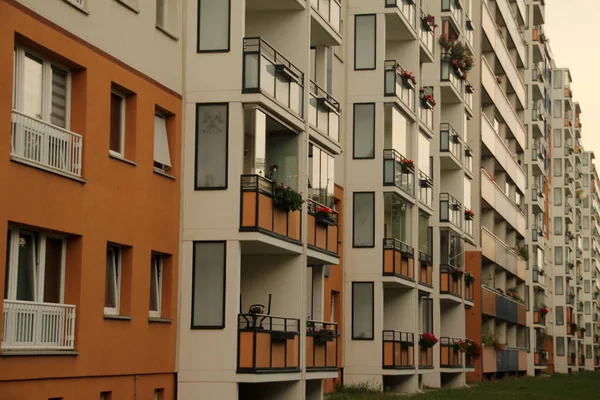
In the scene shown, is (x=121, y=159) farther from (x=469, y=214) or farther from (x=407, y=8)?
(x=469, y=214)

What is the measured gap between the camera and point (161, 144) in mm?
25781

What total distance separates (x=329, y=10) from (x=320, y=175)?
491 centimetres

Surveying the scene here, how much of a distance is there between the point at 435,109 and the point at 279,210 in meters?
25.1

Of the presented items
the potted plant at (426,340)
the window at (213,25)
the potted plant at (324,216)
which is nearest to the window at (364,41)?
the potted plant at (324,216)

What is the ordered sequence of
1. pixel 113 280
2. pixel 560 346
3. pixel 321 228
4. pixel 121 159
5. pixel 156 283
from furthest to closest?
pixel 560 346 < pixel 321 228 < pixel 156 283 < pixel 113 280 < pixel 121 159

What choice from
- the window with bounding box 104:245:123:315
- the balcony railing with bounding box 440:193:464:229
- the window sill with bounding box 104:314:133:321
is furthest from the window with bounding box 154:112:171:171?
the balcony railing with bounding box 440:193:464:229

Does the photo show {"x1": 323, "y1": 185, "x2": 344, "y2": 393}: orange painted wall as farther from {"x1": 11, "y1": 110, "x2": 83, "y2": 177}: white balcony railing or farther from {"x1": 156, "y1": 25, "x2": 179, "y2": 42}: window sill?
{"x1": 11, "y1": 110, "x2": 83, "y2": 177}: white balcony railing

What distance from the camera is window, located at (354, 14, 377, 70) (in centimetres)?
4031

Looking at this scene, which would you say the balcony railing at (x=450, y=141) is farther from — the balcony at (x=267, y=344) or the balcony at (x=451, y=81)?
the balcony at (x=267, y=344)

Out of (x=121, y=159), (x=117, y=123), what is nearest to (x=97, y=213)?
(x=121, y=159)

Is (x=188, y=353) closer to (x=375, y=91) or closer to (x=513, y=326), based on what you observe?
(x=375, y=91)

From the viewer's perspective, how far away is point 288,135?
30.4 m

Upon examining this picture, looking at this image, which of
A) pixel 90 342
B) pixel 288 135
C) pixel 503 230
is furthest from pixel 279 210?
pixel 503 230

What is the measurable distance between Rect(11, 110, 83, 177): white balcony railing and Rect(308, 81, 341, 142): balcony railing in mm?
10911
